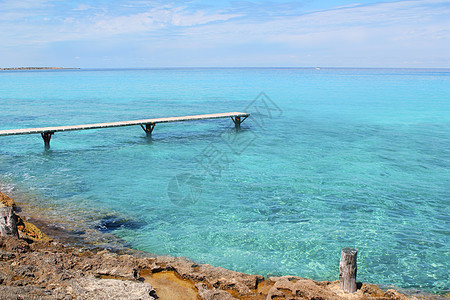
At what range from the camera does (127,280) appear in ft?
20.6

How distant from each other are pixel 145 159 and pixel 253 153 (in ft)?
15.7

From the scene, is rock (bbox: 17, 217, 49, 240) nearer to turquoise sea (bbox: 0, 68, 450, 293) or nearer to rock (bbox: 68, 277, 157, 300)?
turquoise sea (bbox: 0, 68, 450, 293)

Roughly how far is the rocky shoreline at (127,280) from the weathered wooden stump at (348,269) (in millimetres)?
115

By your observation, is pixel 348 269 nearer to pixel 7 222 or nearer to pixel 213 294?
pixel 213 294

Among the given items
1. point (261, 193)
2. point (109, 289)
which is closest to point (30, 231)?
point (109, 289)

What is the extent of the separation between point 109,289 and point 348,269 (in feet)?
12.3

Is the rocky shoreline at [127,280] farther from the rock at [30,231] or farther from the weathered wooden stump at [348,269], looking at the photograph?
the rock at [30,231]

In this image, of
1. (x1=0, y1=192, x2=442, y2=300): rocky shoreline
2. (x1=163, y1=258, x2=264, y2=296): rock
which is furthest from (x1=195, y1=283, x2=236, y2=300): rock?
(x1=163, y1=258, x2=264, y2=296): rock

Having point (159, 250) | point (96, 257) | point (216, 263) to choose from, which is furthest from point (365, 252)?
point (96, 257)

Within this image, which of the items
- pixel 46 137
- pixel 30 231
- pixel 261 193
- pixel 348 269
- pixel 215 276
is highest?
pixel 46 137

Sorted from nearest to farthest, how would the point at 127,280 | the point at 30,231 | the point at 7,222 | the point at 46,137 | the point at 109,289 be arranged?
1. the point at 109,289
2. the point at 127,280
3. the point at 7,222
4. the point at 30,231
5. the point at 46,137

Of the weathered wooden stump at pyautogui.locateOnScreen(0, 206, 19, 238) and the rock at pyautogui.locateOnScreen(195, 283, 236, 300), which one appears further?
the weathered wooden stump at pyautogui.locateOnScreen(0, 206, 19, 238)

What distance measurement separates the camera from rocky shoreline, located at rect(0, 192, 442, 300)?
565 cm

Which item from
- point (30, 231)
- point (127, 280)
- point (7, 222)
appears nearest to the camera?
point (127, 280)
